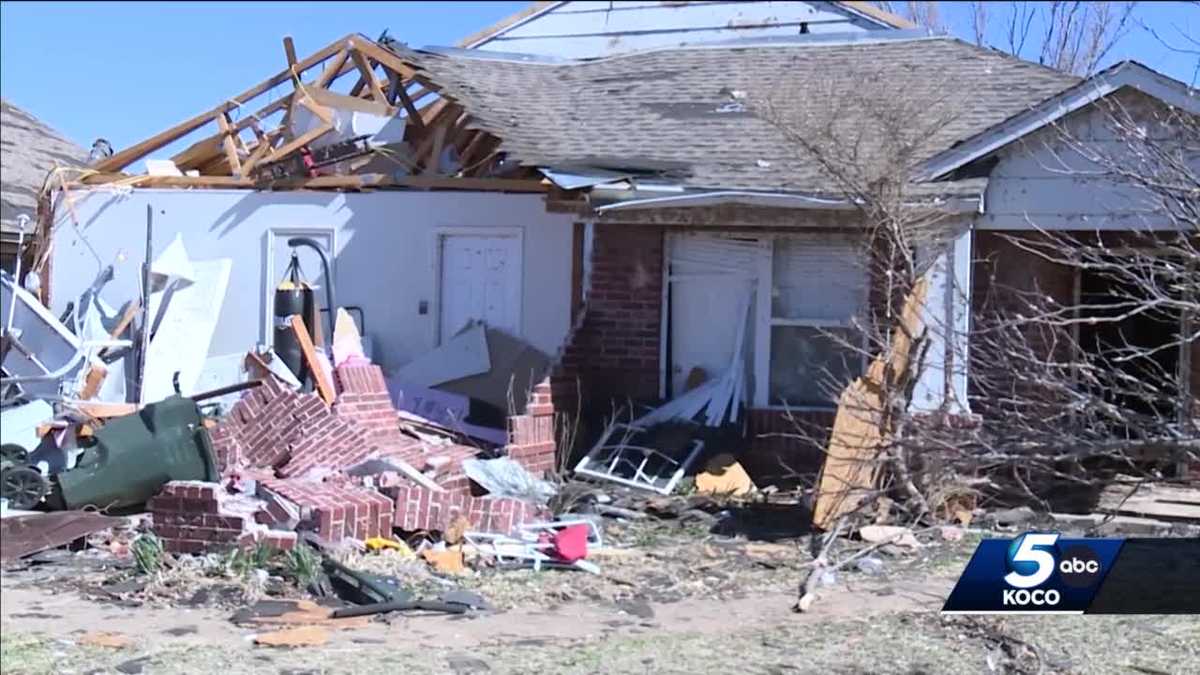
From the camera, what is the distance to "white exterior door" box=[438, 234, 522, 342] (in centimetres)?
1262

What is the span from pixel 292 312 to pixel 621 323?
298 cm

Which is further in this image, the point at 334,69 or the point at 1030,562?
the point at 334,69

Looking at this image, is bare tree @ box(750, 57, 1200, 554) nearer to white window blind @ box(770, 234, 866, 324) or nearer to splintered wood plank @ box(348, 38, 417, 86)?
white window blind @ box(770, 234, 866, 324)

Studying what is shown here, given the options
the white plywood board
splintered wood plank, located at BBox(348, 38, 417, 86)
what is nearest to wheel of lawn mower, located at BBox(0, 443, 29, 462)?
the white plywood board

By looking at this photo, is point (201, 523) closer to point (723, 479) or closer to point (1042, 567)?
point (723, 479)

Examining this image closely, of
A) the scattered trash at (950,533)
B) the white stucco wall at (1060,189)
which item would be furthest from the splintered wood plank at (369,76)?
the scattered trash at (950,533)

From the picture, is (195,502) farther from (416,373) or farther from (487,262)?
(487,262)

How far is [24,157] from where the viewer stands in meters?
19.3

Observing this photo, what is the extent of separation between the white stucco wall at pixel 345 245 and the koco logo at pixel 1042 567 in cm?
871

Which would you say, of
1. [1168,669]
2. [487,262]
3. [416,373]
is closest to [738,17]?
[487,262]

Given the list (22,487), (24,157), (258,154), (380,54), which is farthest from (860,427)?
(24,157)

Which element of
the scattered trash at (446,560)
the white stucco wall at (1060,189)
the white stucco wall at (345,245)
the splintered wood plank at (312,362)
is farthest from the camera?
the white stucco wall at (345,245)

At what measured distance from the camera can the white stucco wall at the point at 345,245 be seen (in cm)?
1252

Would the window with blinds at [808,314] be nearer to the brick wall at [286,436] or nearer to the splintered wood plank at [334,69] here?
the brick wall at [286,436]
